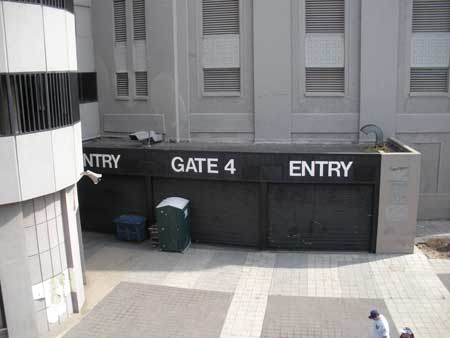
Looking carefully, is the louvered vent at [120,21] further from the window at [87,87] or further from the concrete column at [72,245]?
the concrete column at [72,245]

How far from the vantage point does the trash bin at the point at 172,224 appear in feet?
54.7

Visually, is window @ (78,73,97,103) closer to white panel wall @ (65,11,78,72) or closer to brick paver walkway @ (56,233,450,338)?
brick paver walkway @ (56,233,450,338)

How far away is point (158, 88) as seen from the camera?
1969 cm

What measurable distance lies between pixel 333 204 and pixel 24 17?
35.0 ft

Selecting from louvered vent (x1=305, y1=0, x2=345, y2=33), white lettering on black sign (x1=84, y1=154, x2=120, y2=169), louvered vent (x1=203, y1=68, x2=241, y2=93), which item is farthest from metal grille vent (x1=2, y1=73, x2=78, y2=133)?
louvered vent (x1=305, y1=0, x2=345, y2=33)

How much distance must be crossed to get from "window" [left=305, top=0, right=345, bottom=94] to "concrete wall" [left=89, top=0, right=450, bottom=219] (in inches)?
9.4

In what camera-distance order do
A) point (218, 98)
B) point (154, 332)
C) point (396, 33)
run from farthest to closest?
point (218, 98)
point (396, 33)
point (154, 332)

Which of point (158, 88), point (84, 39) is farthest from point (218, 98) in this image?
point (84, 39)

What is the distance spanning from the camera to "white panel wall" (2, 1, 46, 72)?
34.1 feet

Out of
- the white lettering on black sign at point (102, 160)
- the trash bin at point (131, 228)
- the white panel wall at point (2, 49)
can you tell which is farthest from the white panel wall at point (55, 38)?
the trash bin at point (131, 228)

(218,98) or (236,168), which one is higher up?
(218,98)

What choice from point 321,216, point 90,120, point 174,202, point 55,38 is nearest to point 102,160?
point 90,120

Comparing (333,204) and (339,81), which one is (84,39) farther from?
(333,204)

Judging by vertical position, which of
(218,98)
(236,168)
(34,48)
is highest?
(34,48)
